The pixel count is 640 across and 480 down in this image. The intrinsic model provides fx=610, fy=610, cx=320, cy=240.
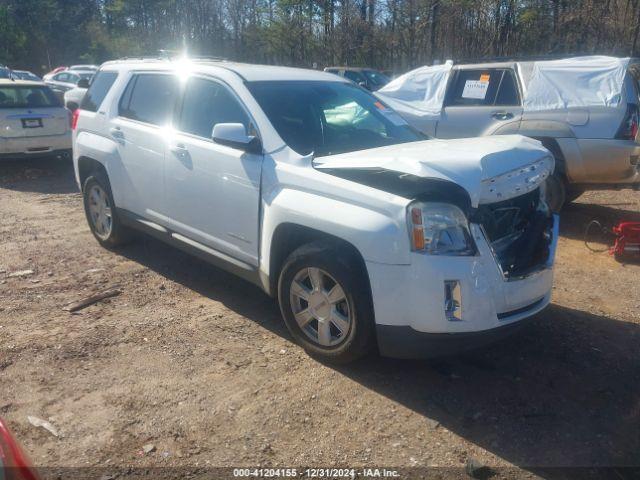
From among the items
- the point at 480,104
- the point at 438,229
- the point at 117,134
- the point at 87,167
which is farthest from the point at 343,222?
the point at 480,104

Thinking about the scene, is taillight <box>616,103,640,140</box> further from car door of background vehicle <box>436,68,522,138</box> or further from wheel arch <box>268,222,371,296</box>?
wheel arch <box>268,222,371,296</box>

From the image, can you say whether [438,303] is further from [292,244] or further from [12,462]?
[12,462]

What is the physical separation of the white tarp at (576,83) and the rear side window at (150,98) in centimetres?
444

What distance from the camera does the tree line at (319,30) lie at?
700 inches

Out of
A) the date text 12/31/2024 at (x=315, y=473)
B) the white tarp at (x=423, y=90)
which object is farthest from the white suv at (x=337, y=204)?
the white tarp at (x=423, y=90)

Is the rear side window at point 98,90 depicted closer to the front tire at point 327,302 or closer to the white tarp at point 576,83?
the front tire at point 327,302

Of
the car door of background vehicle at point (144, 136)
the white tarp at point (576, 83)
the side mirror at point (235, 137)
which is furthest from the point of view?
the white tarp at point (576, 83)

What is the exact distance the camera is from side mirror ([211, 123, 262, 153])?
13.7ft

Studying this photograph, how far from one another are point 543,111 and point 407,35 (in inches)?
642

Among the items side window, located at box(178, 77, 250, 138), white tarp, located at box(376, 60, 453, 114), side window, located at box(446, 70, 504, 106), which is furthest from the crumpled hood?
white tarp, located at box(376, 60, 453, 114)

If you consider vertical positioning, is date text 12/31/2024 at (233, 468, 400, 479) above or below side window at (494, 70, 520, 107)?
below

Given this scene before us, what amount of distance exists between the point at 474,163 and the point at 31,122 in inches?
362

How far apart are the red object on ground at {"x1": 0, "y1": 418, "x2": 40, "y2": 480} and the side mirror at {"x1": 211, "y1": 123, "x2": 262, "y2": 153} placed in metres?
2.57

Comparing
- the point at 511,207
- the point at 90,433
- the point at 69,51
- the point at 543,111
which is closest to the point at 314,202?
the point at 511,207
